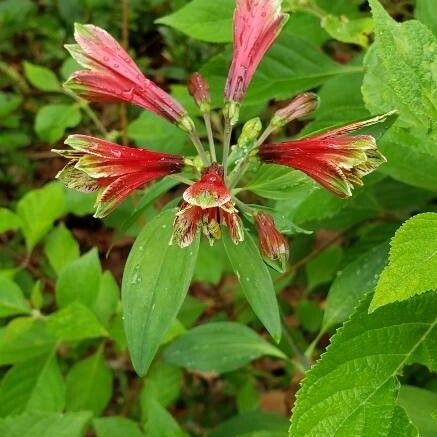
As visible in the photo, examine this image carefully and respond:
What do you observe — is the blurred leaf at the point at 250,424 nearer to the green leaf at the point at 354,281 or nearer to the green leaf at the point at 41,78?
the green leaf at the point at 354,281

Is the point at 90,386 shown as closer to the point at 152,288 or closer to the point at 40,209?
the point at 40,209

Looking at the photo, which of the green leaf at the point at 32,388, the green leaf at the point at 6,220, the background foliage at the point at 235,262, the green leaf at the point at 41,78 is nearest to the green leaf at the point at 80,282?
the background foliage at the point at 235,262

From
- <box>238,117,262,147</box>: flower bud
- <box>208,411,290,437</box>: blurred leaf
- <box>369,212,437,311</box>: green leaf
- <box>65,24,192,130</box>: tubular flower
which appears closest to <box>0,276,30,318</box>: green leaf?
<box>208,411,290,437</box>: blurred leaf

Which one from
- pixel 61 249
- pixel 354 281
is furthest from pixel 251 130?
pixel 61 249

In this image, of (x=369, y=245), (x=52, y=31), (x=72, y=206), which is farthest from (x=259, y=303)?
(x=52, y=31)

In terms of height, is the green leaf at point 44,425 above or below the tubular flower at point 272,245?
below

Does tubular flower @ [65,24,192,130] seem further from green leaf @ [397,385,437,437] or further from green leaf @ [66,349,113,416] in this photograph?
green leaf @ [66,349,113,416]
